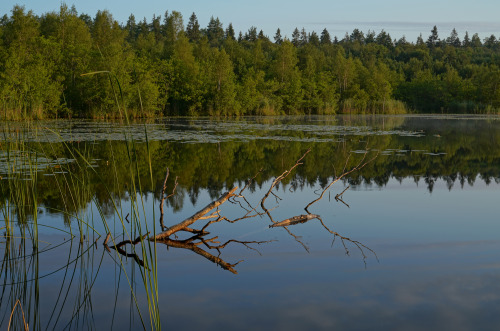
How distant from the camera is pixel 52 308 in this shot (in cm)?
323

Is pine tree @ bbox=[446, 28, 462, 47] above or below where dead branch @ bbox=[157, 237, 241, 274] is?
above

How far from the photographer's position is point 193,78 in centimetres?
4138

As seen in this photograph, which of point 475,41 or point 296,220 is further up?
point 475,41

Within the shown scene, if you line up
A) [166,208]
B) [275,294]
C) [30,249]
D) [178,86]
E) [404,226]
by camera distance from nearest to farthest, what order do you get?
1. [275,294]
2. [30,249]
3. [404,226]
4. [166,208]
5. [178,86]

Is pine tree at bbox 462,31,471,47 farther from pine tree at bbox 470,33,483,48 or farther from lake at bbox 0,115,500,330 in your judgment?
lake at bbox 0,115,500,330

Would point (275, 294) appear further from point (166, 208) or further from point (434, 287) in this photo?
point (166, 208)

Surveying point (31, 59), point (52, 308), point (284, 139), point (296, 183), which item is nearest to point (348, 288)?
point (52, 308)

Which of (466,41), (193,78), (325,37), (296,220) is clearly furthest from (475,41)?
(296,220)

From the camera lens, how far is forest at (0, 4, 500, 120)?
32.3 m

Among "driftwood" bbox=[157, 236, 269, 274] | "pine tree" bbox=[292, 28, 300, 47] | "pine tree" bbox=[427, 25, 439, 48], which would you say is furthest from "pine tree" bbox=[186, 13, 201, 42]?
"driftwood" bbox=[157, 236, 269, 274]

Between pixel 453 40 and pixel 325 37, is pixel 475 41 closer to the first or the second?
pixel 453 40

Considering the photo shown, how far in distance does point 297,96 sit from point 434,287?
4680 cm

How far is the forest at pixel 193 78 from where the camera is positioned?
106ft

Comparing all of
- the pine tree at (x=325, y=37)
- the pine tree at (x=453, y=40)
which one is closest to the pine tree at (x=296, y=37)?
the pine tree at (x=325, y=37)
